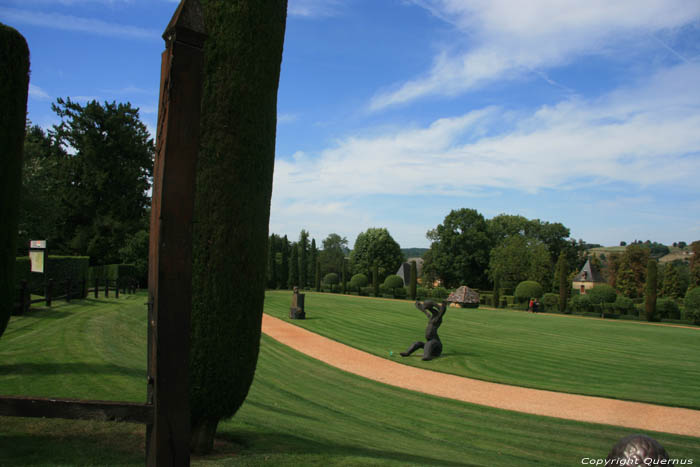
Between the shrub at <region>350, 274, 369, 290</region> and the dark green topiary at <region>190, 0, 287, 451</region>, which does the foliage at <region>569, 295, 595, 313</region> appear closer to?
the shrub at <region>350, 274, 369, 290</region>

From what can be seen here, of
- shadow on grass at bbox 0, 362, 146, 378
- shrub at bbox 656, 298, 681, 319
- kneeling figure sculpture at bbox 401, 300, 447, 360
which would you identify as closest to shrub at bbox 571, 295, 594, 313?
shrub at bbox 656, 298, 681, 319

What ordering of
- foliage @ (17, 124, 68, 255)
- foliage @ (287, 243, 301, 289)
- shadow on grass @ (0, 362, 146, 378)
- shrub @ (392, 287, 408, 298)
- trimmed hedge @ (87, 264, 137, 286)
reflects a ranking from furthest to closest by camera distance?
foliage @ (287, 243, 301, 289)
shrub @ (392, 287, 408, 298)
trimmed hedge @ (87, 264, 137, 286)
foliage @ (17, 124, 68, 255)
shadow on grass @ (0, 362, 146, 378)

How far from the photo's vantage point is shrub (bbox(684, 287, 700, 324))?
31.8m

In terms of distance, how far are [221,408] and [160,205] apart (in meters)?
3.05

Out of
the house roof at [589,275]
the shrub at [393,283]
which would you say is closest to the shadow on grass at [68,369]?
the shrub at [393,283]

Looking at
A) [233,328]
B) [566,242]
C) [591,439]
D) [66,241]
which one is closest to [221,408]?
[233,328]

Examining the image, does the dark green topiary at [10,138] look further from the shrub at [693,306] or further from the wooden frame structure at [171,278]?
the shrub at [693,306]

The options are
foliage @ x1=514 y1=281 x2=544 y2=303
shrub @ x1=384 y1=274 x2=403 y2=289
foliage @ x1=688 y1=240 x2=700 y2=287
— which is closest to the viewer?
foliage @ x1=514 y1=281 x2=544 y2=303

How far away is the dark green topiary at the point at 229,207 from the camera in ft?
15.6

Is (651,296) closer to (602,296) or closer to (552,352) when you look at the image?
(602,296)

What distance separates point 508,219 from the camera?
252ft

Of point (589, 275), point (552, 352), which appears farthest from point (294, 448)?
point (589, 275)

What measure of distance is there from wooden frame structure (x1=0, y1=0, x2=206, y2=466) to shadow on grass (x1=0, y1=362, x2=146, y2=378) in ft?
18.5

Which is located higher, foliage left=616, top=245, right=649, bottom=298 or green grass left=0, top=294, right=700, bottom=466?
foliage left=616, top=245, right=649, bottom=298
